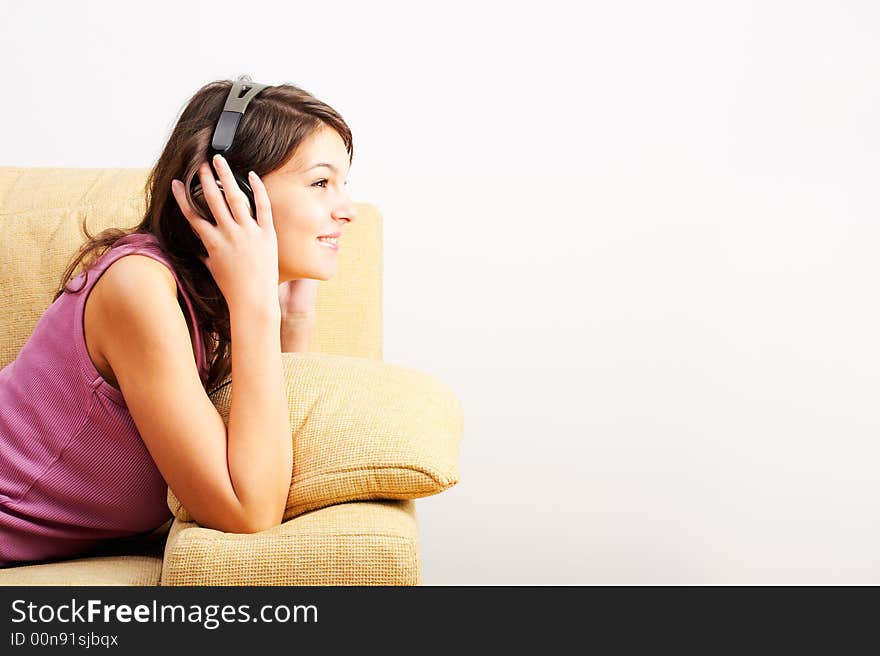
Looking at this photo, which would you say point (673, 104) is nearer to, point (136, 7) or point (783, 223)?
point (783, 223)

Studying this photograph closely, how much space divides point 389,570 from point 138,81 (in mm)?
1447

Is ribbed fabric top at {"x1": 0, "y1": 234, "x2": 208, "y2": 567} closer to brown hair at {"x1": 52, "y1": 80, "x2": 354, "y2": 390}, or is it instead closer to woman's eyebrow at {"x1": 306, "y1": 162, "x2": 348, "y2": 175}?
brown hair at {"x1": 52, "y1": 80, "x2": 354, "y2": 390}

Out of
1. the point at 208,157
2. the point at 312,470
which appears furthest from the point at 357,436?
the point at 208,157

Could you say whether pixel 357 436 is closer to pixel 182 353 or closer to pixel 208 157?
pixel 182 353

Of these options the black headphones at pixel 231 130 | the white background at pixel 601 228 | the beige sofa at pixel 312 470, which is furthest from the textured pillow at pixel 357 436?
the white background at pixel 601 228

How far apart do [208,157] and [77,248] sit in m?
0.48

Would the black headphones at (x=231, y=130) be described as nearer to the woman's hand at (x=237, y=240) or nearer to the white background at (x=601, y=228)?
the woman's hand at (x=237, y=240)

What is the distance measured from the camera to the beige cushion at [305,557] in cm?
97

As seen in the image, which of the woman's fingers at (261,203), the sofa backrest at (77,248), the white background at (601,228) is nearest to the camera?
the woman's fingers at (261,203)

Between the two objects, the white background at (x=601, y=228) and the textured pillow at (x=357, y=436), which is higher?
the white background at (x=601, y=228)

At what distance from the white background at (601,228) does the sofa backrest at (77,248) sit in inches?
14.7

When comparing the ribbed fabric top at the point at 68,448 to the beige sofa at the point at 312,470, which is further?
the ribbed fabric top at the point at 68,448

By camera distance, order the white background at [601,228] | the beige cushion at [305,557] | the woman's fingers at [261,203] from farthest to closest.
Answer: the white background at [601,228]
the woman's fingers at [261,203]
the beige cushion at [305,557]

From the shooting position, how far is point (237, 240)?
1158mm
